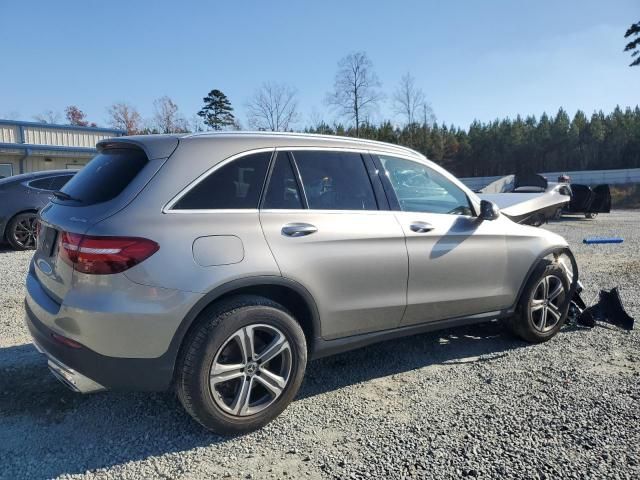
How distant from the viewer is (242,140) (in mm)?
3111

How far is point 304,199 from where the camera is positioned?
3213mm

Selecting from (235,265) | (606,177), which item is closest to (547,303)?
(235,265)

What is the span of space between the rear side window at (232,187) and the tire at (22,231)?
7957mm

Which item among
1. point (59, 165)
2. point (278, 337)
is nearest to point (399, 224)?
point (278, 337)

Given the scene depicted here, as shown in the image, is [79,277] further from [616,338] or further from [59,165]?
[59,165]

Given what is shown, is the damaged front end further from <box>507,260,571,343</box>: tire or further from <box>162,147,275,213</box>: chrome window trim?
<box>162,147,275,213</box>: chrome window trim

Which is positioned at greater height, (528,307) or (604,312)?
(528,307)

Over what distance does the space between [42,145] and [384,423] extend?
23.8 metres

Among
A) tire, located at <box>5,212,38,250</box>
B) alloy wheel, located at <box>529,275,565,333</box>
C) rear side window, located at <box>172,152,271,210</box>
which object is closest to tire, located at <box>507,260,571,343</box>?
alloy wheel, located at <box>529,275,565,333</box>

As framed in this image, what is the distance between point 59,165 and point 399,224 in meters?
24.2

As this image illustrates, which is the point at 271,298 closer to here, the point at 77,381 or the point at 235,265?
the point at 235,265

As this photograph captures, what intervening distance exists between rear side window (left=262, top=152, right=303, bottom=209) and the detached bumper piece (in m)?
3.44

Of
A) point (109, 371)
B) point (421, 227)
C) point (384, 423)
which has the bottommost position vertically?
point (384, 423)

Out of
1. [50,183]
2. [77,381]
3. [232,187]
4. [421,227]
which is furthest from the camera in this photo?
[50,183]
